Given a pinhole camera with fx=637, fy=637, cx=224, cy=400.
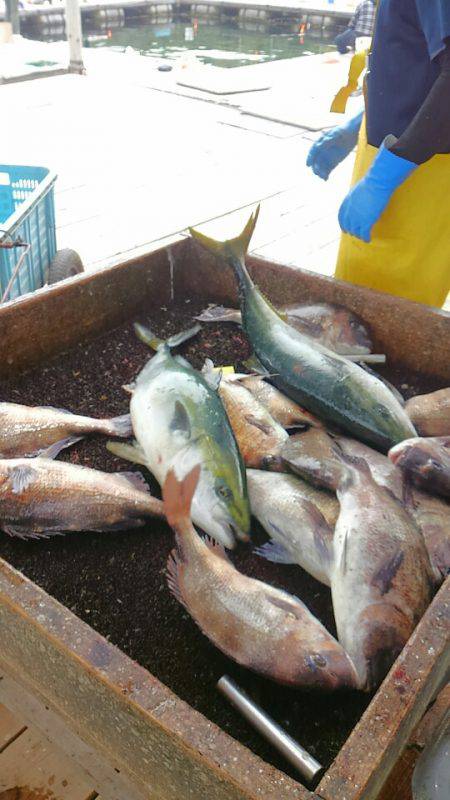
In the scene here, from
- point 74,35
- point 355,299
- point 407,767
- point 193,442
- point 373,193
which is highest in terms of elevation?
point 74,35

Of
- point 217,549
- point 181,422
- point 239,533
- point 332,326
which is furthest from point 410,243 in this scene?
point 217,549

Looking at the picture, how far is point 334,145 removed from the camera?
10.5 ft

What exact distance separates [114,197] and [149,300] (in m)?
2.89

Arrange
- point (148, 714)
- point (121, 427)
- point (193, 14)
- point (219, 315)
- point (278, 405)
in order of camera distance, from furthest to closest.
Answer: point (193, 14)
point (219, 315)
point (278, 405)
point (121, 427)
point (148, 714)

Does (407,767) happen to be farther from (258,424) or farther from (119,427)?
(119,427)

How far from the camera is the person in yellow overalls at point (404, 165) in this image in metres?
2.12

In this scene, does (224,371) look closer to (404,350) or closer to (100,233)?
(404,350)

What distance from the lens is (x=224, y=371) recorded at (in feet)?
8.20

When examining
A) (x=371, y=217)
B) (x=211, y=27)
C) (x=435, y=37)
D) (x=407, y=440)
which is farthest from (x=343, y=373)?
(x=211, y=27)

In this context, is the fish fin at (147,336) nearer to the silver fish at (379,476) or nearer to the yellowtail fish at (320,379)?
the yellowtail fish at (320,379)

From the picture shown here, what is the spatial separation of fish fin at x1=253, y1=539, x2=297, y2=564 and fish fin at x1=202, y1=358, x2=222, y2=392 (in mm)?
607

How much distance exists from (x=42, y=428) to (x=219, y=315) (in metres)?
1.09

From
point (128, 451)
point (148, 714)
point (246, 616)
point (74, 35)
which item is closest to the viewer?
point (148, 714)

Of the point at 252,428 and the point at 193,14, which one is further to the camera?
the point at 193,14
